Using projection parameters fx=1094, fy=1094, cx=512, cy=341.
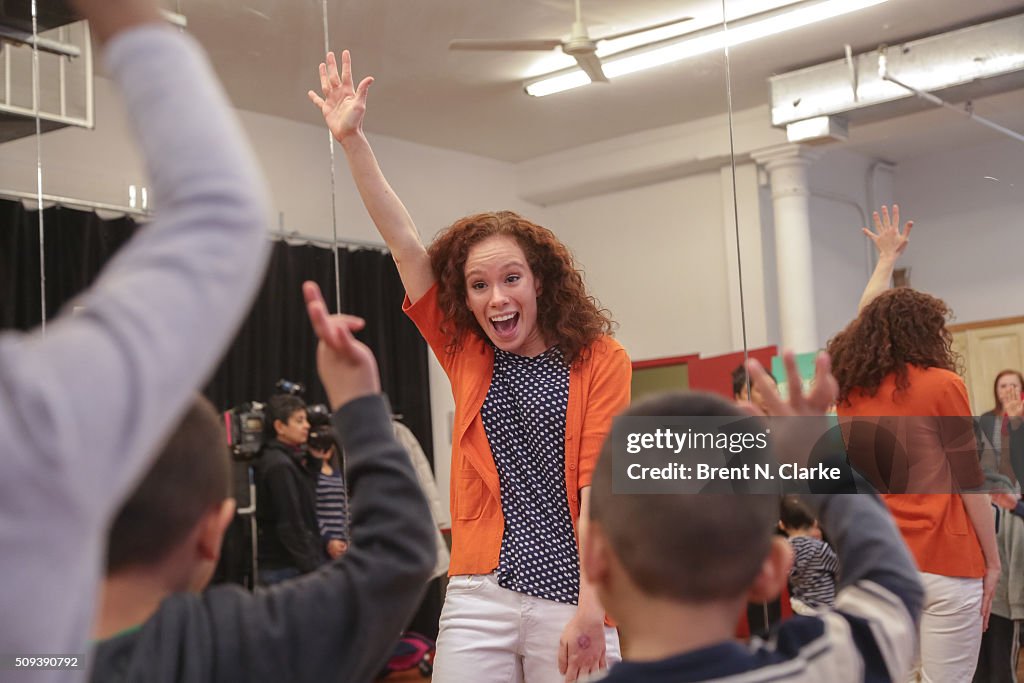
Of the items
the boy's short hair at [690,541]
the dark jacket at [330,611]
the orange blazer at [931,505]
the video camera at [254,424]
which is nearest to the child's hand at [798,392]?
the boy's short hair at [690,541]

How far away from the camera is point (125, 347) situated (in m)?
0.65

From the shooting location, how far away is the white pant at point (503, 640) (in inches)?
83.8

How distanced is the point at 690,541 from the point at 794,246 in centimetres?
196

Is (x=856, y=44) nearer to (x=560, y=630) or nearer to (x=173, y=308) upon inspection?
(x=560, y=630)

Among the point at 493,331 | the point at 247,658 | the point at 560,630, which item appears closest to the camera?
the point at 247,658

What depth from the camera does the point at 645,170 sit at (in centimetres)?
297

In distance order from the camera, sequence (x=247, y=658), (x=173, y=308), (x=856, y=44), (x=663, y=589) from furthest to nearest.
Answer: (x=856, y=44)
(x=663, y=589)
(x=247, y=658)
(x=173, y=308)

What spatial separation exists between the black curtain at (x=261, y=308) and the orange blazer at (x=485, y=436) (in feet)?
2.04

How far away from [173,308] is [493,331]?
161 cm

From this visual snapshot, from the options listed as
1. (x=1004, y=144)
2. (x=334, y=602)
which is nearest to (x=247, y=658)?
(x=334, y=602)

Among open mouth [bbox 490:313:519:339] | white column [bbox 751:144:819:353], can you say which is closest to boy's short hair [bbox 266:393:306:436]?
open mouth [bbox 490:313:519:339]

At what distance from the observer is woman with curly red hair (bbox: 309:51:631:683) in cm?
214

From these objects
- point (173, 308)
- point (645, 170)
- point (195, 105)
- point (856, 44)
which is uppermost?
point (856, 44)

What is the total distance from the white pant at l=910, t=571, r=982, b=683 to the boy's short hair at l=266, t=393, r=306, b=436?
1729 mm
